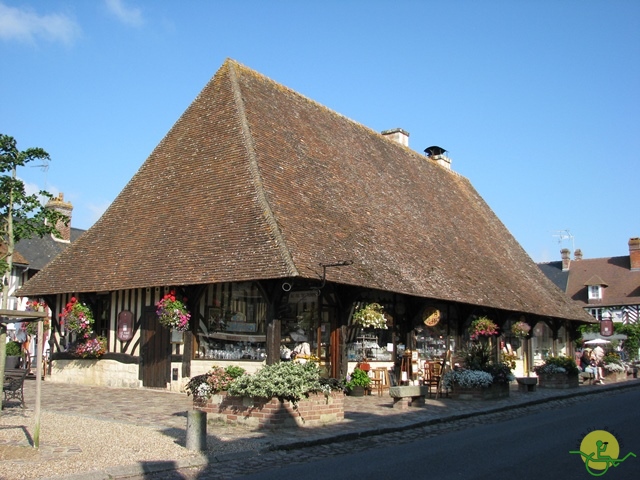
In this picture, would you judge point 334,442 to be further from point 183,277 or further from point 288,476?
point 183,277

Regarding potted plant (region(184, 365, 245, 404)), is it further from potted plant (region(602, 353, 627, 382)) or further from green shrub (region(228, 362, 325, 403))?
potted plant (region(602, 353, 627, 382))

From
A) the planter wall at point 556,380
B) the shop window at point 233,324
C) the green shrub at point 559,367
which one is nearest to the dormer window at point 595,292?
the green shrub at point 559,367

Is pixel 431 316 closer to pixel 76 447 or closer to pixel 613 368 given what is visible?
pixel 76 447

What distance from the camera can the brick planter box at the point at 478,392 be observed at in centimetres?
1508

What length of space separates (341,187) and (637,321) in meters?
28.8

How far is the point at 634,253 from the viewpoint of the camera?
43.3 meters

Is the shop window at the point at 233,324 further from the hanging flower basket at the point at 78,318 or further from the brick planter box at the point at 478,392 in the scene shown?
the brick planter box at the point at 478,392

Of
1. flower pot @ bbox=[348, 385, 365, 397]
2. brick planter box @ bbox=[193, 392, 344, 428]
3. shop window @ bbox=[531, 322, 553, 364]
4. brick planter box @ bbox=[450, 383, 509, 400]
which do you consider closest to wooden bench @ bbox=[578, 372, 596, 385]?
shop window @ bbox=[531, 322, 553, 364]

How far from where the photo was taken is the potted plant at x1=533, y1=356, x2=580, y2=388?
777 inches

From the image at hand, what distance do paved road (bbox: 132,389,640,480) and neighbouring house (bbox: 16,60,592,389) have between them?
412 cm

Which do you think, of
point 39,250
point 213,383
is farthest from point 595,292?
point 213,383

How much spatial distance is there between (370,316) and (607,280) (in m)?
33.1

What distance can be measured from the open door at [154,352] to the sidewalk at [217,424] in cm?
36

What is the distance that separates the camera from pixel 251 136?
1656 centimetres
